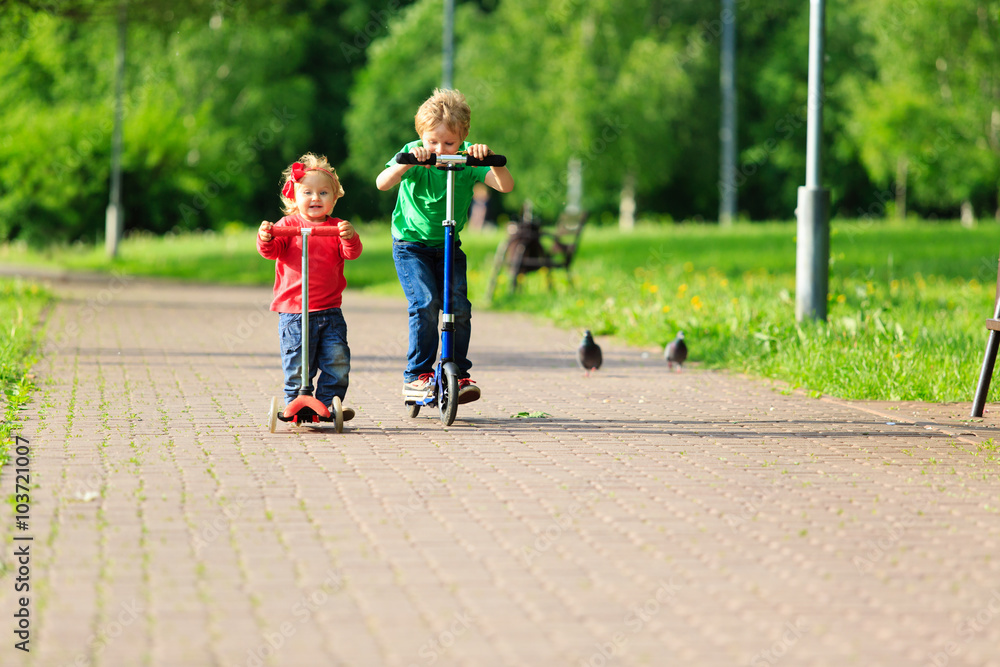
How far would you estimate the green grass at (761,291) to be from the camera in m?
8.76

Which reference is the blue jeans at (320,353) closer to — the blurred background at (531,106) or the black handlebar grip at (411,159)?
the black handlebar grip at (411,159)

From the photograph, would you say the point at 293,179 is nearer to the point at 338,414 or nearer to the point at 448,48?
the point at 338,414

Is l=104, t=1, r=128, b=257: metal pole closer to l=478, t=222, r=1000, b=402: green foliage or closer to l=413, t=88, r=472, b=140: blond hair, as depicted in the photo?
l=478, t=222, r=1000, b=402: green foliage

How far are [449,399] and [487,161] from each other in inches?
50.5

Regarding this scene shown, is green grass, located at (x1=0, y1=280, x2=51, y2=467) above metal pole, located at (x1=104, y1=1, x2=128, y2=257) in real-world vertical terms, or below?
below

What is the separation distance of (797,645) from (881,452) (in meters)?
3.04

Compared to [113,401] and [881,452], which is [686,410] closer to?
[881,452]

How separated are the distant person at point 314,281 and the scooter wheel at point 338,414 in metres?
0.06

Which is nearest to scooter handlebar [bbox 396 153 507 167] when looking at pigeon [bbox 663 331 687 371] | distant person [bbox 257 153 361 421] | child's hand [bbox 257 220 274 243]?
distant person [bbox 257 153 361 421]

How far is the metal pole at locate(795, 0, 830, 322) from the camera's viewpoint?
10008mm

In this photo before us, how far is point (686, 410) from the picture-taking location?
771 cm

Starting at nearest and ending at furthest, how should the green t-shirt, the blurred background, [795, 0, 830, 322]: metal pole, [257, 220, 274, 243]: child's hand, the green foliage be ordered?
[257, 220, 274, 243]: child's hand
the green t-shirt
the green foliage
[795, 0, 830, 322]: metal pole
the blurred background

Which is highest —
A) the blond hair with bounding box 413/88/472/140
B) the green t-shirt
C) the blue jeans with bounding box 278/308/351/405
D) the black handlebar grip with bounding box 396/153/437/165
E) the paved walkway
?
the blond hair with bounding box 413/88/472/140

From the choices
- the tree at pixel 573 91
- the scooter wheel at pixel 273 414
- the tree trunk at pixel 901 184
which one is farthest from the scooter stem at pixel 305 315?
the tree trunk at pixel 901 184
